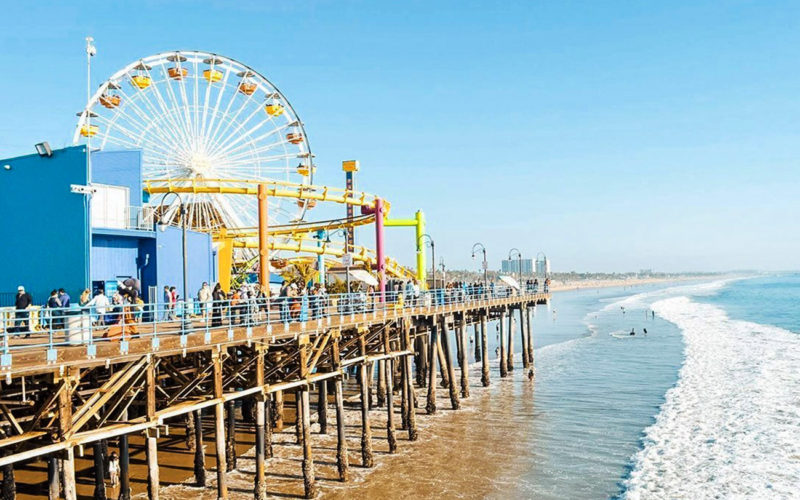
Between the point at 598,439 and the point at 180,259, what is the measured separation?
15083 millimetres

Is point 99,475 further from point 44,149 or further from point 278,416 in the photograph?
point 44,149

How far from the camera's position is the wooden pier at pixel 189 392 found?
10125mm

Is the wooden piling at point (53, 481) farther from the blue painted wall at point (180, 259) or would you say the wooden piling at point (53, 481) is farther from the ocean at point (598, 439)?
the blue painted wall at point (180, 259)

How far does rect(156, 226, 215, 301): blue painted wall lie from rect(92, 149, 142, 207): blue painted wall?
1651 mm

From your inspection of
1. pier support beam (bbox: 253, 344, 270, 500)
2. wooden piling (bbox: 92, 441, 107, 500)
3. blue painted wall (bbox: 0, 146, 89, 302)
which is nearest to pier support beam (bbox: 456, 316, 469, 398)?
pier support beam (bbox: 253, 344, 270, 500)

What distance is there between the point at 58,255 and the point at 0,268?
2008 mm

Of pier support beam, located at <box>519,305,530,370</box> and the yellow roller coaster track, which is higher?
the yellow roller coaster track

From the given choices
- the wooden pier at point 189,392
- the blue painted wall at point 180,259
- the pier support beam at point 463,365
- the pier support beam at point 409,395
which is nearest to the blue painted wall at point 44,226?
the blue painted wall at point 180,259

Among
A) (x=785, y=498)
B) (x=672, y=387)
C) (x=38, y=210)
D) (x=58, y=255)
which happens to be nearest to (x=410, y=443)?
(x=785, y=498)

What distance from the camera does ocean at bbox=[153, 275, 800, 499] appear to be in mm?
16625

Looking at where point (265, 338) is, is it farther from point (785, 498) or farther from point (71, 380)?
point (785, 498)

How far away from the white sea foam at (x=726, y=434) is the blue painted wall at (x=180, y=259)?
15801 mm

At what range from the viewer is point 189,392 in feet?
44.6

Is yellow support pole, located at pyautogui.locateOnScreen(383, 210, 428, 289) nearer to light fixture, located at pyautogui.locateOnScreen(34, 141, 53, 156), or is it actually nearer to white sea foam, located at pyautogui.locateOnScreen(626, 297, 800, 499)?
white sea foam, located at pyautogui.locateOnScreen(626, 297, 800, 499)
